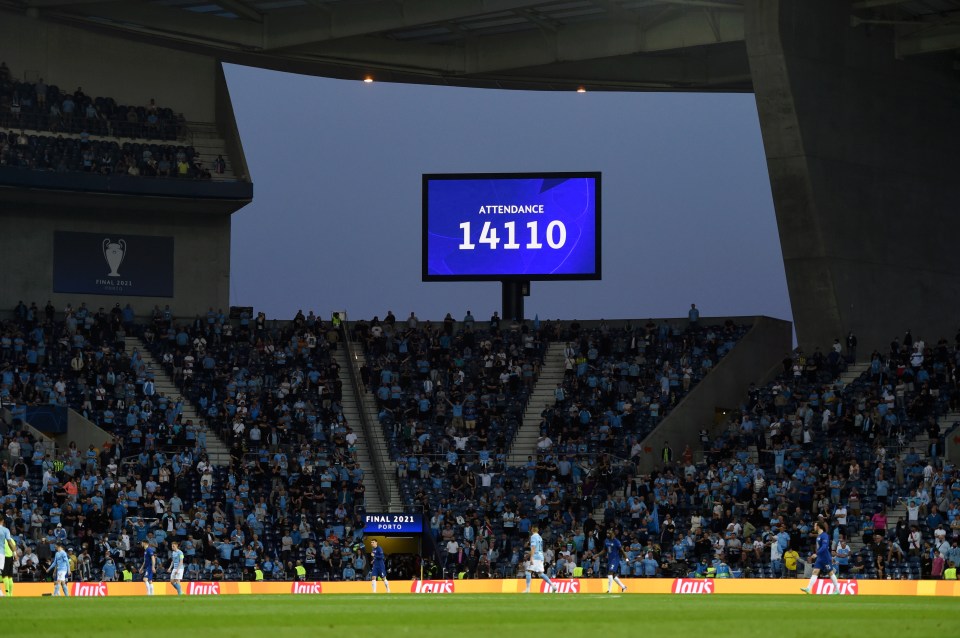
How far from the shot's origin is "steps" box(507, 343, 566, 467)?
168 feet

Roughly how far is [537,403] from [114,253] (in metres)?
17.6

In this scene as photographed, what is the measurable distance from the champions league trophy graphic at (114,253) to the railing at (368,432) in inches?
355

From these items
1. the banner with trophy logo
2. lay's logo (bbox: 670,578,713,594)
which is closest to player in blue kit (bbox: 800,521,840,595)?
lay's logo (bbox: 670,578,713,594)

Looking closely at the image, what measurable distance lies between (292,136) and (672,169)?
21069 millimetres

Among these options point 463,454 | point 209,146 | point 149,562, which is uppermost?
point 209,146

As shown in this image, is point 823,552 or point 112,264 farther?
point 112,264

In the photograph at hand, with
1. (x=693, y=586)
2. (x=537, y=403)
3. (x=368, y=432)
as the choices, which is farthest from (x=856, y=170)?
(x=693, y=586)

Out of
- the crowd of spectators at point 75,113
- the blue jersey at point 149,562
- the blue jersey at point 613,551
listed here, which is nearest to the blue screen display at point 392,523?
the blue jersey at point 613,551

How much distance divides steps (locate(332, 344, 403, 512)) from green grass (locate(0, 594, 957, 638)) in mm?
19482

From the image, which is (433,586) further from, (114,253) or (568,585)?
(114,253)

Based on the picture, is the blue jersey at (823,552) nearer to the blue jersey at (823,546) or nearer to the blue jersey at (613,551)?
the blue jersey at (823,546)

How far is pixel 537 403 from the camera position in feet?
176

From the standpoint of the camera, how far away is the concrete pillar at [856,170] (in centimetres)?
4834

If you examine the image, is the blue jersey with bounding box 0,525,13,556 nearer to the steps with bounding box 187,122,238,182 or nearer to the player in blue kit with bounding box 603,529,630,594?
the player in blue kit with bounding box 603,529,630,594
